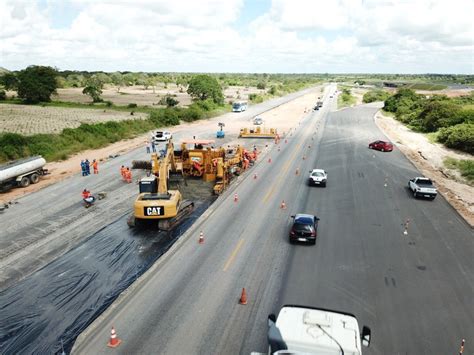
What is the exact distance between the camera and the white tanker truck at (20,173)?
30.0 metres

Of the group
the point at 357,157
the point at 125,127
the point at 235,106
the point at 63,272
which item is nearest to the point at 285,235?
the point at 63,272

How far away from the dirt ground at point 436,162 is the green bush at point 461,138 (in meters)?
0.98

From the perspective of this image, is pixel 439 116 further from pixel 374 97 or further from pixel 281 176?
pixel 374 97

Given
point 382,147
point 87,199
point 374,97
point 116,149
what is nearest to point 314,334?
point 87,199

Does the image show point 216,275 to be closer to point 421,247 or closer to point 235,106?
point 421,247

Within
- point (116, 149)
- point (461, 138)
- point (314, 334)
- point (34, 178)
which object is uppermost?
point (314, 334)

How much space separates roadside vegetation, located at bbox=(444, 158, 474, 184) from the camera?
1398 inches

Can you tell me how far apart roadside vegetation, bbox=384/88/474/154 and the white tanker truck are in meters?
46.1

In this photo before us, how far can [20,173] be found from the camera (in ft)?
102

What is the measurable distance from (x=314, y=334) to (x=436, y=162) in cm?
3942

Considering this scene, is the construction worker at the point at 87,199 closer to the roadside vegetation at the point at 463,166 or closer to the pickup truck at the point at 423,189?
the pickup truck at the point at 423,189

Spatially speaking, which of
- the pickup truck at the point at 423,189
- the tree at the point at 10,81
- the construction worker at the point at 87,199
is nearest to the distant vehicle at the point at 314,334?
the construction worker at the point at 87,199

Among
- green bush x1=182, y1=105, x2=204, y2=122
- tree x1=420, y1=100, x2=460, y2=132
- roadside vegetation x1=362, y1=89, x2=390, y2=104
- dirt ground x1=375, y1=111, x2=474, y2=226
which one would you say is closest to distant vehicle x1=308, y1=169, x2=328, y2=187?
dirt ground x1=375, y1=111, x2=474, y2=226

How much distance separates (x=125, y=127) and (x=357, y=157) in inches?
1372
